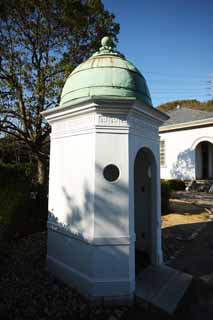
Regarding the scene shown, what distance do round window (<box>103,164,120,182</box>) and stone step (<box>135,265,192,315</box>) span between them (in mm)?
2149

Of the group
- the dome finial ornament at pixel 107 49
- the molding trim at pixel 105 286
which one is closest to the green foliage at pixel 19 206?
the molding trim at pixel 105 286

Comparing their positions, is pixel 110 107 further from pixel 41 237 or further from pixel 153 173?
pixel 41 237

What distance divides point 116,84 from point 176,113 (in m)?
20.9

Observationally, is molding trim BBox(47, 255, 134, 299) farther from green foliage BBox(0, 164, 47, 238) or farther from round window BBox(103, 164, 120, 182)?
green foliage BBox(0, 164, 47, 238)

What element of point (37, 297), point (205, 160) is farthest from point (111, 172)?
point (205, 160)

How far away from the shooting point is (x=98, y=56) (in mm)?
4113

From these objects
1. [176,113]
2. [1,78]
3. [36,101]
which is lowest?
[36,101]

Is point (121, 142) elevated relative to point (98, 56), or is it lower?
lower

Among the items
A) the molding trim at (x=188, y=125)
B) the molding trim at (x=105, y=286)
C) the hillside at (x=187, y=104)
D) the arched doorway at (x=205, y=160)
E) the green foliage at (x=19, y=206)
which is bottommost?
the molding trim at (x=105, y=286)

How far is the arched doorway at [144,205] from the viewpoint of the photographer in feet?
15.0

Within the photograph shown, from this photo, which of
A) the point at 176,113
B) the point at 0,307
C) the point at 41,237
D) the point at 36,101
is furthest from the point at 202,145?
the point at 0,307

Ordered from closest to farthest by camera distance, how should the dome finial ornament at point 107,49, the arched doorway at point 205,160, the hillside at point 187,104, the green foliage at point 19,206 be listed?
the dome finial ornament at point 107,49 → the green foliage at point 19,206 → the arched doorway at point 205,160 → the hillside at point 187,104

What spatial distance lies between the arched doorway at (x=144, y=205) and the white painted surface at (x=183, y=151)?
14.9 meters

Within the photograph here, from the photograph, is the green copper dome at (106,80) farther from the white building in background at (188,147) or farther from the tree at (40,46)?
the white building in background at (188,147)
